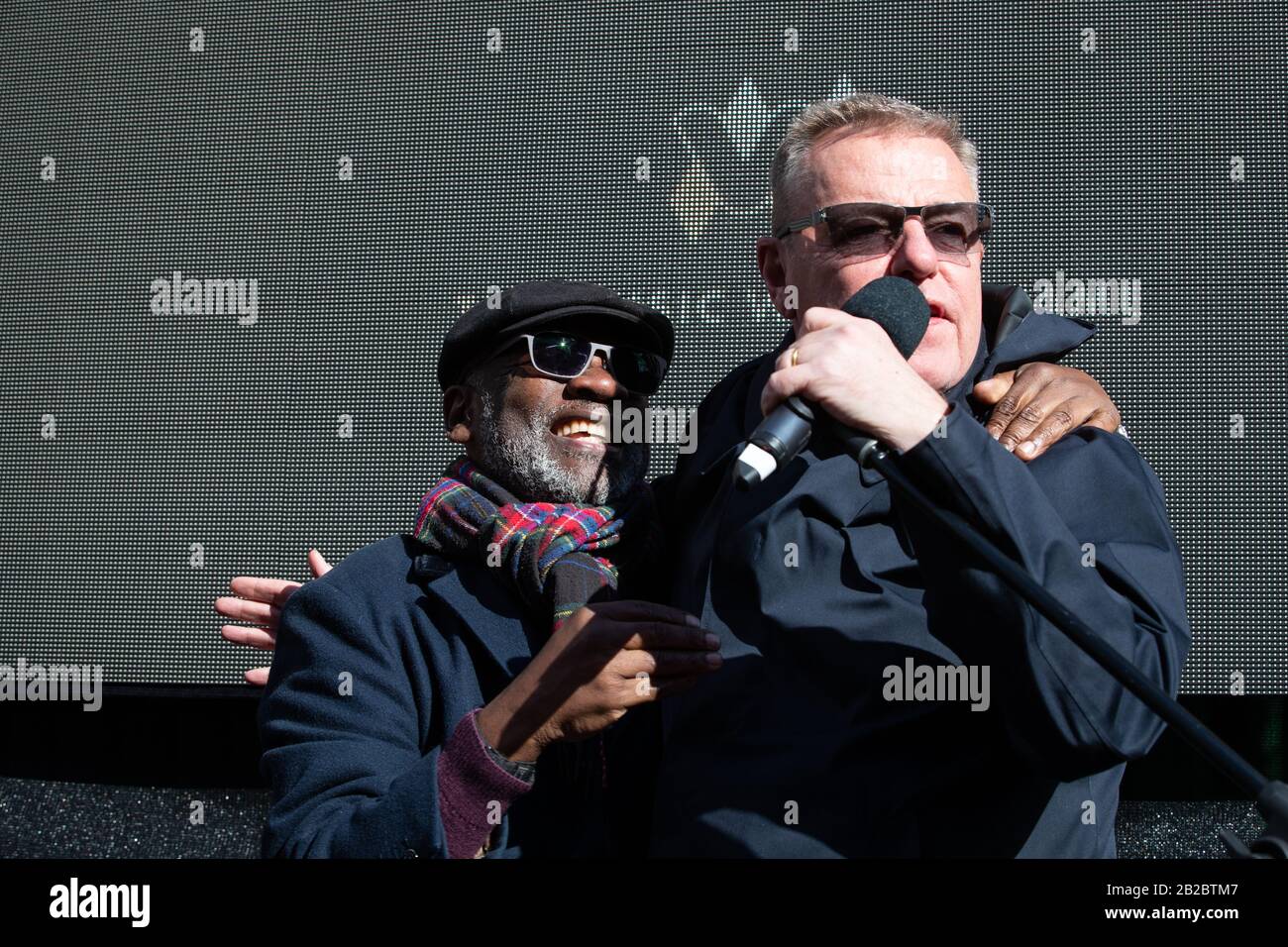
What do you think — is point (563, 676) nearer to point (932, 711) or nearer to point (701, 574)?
point (701, 574)

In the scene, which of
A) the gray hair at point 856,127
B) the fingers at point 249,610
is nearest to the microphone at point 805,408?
the gray hair at point 856,127

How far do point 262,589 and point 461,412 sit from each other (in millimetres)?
445

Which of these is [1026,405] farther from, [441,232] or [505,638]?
[441,232]

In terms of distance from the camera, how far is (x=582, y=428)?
1.63 meters

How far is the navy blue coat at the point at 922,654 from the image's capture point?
3.32 ft

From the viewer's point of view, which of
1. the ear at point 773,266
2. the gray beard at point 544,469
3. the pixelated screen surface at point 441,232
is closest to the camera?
the ear at point 773,266

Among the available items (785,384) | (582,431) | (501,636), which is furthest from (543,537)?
(785,384)

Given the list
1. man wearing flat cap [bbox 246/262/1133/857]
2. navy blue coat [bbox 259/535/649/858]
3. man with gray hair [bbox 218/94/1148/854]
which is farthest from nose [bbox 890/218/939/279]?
navy blue coat [bbox 259/535/649/858]

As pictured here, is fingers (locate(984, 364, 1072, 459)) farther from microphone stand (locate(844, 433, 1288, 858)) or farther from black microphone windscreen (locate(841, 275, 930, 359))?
microphone stand (locate(844, 433, 1288, 858))

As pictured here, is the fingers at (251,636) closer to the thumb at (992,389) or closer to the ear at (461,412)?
the ear at (461,412)

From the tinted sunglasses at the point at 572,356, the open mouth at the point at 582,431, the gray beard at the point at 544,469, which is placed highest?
the tinted sunglasses at the point at 572,356

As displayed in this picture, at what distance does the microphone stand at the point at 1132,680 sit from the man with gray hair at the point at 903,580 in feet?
0.18

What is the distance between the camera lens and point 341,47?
8.73 ft

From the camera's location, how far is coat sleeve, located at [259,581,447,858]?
1.26 metres
